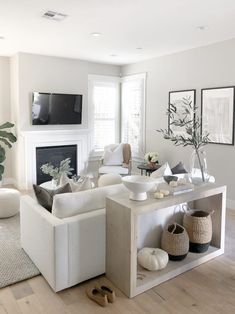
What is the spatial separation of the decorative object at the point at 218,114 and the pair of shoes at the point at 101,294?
316 cm

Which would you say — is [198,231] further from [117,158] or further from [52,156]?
[52,156]

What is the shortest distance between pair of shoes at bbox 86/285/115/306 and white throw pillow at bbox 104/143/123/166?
12.3ft

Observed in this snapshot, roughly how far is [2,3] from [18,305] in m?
2.94

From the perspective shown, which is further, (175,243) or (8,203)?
(8,203)

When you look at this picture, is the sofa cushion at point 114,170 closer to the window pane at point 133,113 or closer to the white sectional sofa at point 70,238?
the window pane at point 133,113

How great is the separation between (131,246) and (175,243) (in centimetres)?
66

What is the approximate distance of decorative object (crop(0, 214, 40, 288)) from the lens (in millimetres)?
2689

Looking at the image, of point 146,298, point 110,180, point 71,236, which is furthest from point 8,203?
point 146,298

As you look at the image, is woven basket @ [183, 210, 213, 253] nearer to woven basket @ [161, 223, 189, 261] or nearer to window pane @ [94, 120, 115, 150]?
woven basket @ [161, 223, 189, 261]

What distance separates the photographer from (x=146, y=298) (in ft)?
7.89

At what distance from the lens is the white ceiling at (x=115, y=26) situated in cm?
316

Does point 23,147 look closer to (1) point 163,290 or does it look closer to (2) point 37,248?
(2) point 37,248

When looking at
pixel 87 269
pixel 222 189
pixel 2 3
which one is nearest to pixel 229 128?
pixel 222 189

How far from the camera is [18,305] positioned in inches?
91.0
